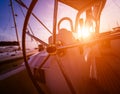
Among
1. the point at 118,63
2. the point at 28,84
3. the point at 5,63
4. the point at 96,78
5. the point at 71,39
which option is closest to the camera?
the point at 71,39

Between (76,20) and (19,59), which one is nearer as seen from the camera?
(76,20)

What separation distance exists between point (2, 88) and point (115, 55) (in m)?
1.95

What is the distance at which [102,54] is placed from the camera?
2277 mm

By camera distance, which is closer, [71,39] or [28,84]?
[71,39]

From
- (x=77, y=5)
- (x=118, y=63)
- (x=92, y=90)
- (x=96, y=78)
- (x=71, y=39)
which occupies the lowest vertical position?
(x=92, y=90)

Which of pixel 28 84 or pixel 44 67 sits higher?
pixel 44 67

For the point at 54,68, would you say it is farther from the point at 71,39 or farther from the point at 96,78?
the point at 96,78

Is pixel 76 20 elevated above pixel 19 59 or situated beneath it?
elevated above

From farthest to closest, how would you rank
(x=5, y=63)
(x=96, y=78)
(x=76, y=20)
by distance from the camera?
(x=5, y=63) < (x=76, y=20) < (x=96, y=78)

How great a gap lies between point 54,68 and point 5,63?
2974 mm

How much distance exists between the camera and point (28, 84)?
1.26 meters

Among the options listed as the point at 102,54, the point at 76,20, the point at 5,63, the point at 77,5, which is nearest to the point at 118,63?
the point at 102,54

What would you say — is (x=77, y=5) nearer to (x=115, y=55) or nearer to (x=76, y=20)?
(x=76, y=20)

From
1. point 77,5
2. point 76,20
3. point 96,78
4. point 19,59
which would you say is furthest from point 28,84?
point 19,59
